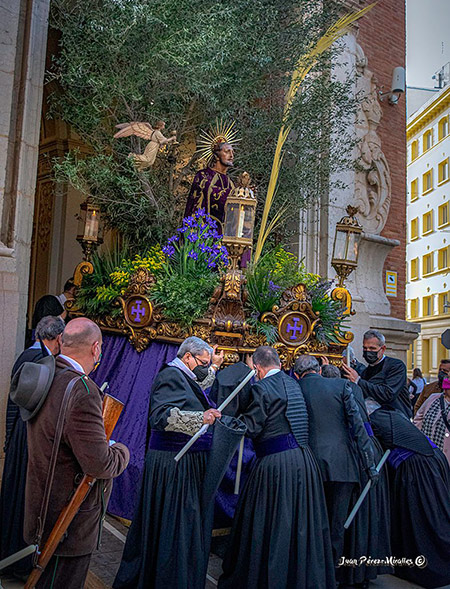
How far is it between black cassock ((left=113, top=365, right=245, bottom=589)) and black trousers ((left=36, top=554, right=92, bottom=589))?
3.95 ft

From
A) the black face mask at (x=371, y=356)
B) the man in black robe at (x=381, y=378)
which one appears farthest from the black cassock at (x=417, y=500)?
the black face mask at (x=371, y=356)

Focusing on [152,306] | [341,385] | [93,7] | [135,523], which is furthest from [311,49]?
[135,523]

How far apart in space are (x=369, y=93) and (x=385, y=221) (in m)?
2.37

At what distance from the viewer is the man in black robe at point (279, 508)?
424 cm

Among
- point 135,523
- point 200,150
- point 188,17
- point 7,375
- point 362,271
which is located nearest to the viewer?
point 135,523

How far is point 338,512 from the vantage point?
4859 millimetres

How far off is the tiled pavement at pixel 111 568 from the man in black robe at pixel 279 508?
1.97ft

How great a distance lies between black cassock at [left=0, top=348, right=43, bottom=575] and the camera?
440 cm

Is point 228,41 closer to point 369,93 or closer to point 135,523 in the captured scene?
point 369,93

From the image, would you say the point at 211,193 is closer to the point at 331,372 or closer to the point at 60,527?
the point at 331,372

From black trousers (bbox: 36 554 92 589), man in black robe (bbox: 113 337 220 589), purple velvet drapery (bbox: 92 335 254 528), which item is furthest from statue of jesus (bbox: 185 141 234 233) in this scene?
black trousers (bbox: 36 554 92 589)

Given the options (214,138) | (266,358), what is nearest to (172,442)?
(266,358)

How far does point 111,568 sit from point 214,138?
5.31 metres

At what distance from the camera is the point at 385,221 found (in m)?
10.5
